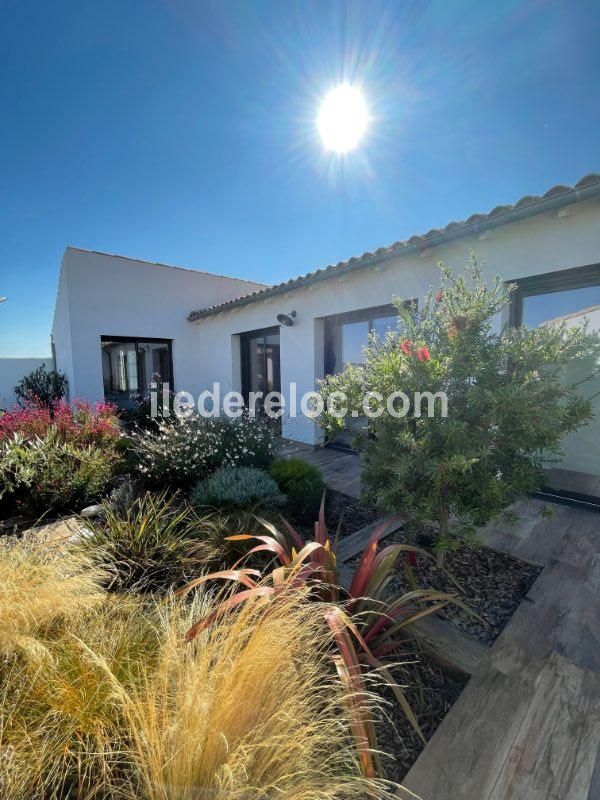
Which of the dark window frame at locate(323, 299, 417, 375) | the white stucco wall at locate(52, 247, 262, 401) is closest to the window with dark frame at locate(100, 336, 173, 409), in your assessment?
the white stucco wall at locate(52, 247, 262, 401)

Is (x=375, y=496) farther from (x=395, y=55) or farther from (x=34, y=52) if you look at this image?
(x=34, y=52)

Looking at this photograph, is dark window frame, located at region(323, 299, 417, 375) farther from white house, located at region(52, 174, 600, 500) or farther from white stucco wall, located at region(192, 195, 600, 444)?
white stucco wall, located at region(192, 195, 600, 444)

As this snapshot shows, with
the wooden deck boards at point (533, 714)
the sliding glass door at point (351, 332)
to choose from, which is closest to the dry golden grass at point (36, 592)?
the wooden deck boards at point (533, 714)

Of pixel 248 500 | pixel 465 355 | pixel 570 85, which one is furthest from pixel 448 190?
pixel 248 500

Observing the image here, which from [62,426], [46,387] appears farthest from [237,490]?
[46,387]

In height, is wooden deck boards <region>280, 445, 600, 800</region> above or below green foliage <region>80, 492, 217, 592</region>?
below

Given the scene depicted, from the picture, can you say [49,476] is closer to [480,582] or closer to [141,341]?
[480,582]

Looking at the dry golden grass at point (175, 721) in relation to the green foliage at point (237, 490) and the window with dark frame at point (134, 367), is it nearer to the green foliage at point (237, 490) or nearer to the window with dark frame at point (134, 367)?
the green foliage at point (237, 490)

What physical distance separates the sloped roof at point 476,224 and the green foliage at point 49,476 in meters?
4.81

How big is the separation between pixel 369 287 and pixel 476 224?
207 cm

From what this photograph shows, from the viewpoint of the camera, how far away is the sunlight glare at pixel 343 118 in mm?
4625

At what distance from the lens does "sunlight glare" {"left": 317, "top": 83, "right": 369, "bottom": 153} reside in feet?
15.2

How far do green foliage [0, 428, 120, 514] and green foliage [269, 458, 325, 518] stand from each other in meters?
2.25

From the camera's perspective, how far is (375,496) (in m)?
2.78
